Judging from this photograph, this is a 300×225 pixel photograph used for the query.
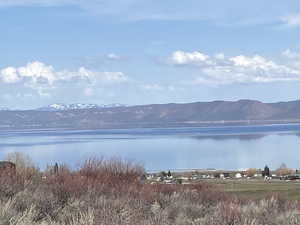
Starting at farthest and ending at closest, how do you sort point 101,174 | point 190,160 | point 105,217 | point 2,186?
point 190,160, point 101,174, point 2,186, point 105,217

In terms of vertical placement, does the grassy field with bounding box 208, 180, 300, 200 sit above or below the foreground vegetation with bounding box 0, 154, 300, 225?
below

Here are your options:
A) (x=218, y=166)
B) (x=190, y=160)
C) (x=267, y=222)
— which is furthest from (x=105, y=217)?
(x=190, y=160)

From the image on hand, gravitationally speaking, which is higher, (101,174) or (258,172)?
(101,174)

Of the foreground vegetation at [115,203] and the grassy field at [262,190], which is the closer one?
the foreground vegetation at [115,203]

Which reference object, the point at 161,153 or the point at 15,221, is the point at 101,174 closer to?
the point at 15,221

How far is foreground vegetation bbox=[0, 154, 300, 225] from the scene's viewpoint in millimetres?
9023

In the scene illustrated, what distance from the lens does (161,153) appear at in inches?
4267

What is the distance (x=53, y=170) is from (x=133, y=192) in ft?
14.0

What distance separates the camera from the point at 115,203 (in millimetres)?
11203

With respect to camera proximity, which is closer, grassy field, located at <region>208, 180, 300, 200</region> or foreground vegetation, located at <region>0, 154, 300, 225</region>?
foreground vegetation, located at <region>0, 154, 300, 225</region>

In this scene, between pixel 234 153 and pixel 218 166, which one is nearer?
pixel 218 166

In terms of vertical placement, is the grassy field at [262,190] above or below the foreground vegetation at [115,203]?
below

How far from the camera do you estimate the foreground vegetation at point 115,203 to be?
9.02m

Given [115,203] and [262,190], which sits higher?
[115,203]
